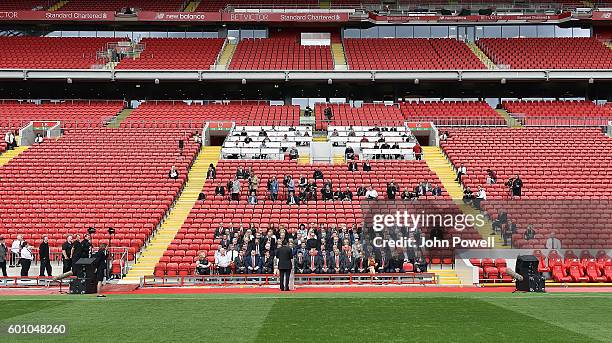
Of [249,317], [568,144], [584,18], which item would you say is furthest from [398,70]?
[249,317]

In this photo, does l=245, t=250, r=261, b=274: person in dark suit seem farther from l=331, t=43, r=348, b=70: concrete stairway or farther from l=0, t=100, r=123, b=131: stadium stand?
l=331, t=43, r=348, b=70: concrete stairway

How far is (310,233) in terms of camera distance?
1689cm

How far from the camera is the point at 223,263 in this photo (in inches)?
634

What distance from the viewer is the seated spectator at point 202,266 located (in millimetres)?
16078

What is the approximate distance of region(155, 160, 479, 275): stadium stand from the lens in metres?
17.9

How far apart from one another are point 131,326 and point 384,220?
22.9 feet

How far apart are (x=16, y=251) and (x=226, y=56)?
24508mm

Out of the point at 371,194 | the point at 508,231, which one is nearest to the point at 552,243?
the point at 508,231

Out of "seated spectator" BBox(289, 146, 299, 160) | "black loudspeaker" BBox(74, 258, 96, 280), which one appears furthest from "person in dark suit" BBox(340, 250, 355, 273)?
"seated spectator" BBox(289, 146, 299, 160)

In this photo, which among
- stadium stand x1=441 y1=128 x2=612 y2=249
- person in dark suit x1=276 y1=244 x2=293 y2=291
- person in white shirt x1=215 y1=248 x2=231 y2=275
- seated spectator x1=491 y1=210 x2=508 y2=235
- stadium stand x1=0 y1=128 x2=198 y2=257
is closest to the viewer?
person in dark suit x1=276 y1=244 x2=293 y2=291

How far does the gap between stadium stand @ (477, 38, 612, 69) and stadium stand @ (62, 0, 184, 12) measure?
21440 mm

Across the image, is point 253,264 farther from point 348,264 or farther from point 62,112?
point 62,112

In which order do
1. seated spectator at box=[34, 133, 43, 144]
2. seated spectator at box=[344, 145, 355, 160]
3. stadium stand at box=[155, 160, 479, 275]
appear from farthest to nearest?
seated spectator at box=[34, 133, 43, 144]
seated spectator at box=[344, 145, 355, 160]
stadium stand at box=[155, 160, 479, 275]

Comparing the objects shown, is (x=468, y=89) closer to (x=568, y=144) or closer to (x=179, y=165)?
(x=568, y=144)
